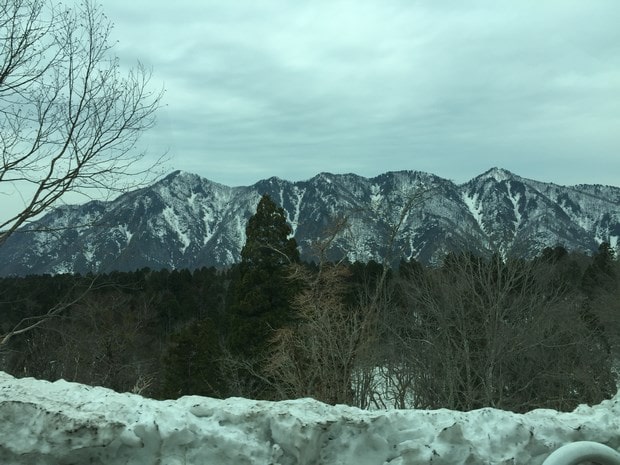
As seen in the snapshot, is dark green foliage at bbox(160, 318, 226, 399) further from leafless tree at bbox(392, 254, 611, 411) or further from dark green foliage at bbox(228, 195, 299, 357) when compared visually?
leafless tree at bbox(392, 254, 611, 411)

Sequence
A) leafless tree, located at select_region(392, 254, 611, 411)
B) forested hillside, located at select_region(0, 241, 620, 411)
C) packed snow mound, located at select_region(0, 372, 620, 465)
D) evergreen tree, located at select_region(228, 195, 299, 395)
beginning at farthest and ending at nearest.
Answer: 1. evergreen tree, located at select_region(228, 195, 299, 395)
2. leafless tree, located at select_region(392, 254, 611, 411)
3. forested hillside, located at select_region(0, 241, 620, 411)
4. packed snow mound, located at select_region(0, 372, 620, 465)

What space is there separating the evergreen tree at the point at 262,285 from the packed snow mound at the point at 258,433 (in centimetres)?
2218

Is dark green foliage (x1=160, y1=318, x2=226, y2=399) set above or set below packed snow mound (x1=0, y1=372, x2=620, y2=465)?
below

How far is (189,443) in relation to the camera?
11.3 feet

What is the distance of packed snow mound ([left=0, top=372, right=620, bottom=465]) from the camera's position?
330cm

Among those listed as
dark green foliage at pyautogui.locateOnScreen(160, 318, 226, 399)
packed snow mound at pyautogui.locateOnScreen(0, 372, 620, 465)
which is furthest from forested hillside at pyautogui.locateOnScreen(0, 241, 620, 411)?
packed snow mound at pyautogui.locateOnScreen(0, 372, 620, 465)

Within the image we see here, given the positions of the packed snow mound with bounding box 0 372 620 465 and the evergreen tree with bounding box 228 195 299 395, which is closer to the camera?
the packed snow mound with bounding box 0 372 620 465

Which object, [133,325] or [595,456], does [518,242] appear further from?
[595,456]

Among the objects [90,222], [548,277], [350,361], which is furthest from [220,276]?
[90,222]

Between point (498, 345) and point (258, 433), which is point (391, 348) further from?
point (258, 433)

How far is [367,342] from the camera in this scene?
50.8 ft

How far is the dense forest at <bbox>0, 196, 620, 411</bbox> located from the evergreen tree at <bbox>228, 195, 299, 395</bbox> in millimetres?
62

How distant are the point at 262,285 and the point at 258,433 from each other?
23876 mm

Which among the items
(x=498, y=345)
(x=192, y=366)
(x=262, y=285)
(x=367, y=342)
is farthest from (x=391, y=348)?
(x=192, y=366)
